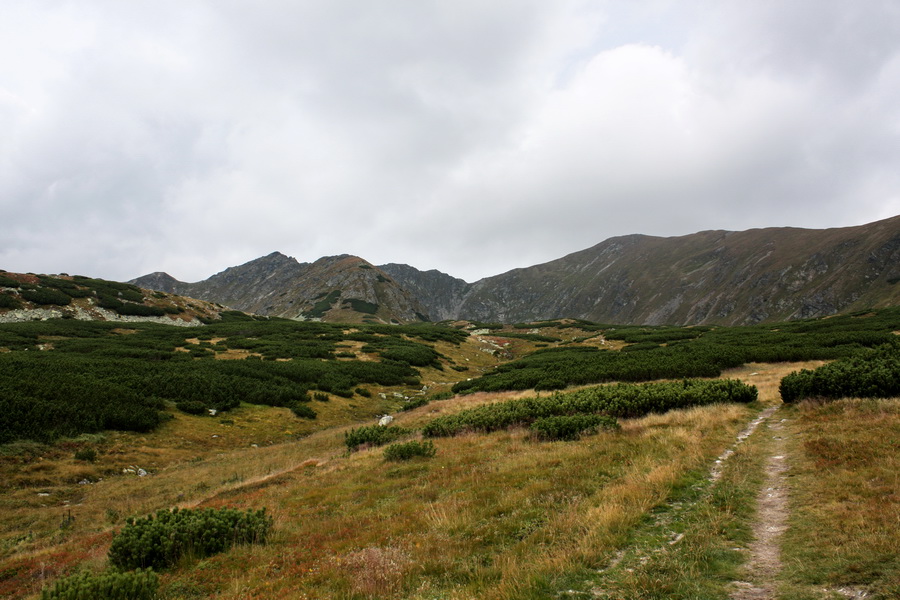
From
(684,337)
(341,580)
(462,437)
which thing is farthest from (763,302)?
(341,580)

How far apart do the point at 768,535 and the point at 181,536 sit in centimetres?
924

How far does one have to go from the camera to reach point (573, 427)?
1368 cm

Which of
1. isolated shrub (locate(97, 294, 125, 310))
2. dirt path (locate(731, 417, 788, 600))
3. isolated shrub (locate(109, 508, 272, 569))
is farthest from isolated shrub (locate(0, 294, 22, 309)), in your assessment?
dirt path (locate(731, 417, 788, 600))

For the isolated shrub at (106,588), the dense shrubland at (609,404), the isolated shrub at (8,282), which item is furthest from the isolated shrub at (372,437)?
the isolated shrub at (8,282)

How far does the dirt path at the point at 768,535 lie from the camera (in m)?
4.47

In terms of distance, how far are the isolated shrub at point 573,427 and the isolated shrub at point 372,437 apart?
21.6 ft

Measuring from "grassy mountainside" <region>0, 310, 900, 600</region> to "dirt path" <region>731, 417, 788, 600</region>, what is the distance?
143mm

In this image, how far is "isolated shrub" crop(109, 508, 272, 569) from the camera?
6816 mm

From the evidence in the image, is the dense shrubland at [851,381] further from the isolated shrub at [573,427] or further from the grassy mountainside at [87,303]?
the grassy mountainside at [87,303]

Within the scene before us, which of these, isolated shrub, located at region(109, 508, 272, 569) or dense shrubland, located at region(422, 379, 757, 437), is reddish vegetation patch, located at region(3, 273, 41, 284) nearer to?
dense shrubland, located at region(422, 379, 757, 437)

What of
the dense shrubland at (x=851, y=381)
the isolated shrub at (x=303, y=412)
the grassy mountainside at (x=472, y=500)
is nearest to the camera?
the grassy mountainside at (x=472, y=500)

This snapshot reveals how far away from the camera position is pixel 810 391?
14297mm

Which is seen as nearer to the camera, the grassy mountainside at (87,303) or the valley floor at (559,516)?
the valley floor at (559,516)

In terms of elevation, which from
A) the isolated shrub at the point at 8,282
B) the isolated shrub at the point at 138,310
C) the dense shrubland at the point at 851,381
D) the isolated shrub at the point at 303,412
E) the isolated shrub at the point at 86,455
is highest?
the isolated shrub at the point at 8,282
